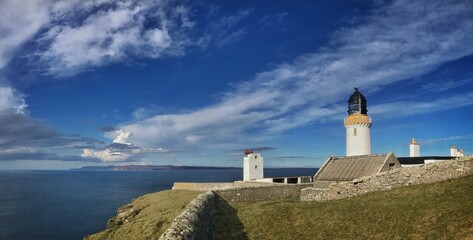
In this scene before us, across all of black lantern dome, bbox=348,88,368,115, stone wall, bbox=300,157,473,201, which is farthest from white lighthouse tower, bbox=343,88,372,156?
stone wall, bbox=300,157,473,201

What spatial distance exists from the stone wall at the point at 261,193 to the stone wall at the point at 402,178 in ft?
26.7

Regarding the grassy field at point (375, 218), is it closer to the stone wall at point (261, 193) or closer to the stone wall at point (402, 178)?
the stone wall at point (402, 178)

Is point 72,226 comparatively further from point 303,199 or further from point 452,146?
point 452,146

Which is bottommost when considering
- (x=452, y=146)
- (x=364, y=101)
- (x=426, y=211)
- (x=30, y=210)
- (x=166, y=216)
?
(x=30, y=210)

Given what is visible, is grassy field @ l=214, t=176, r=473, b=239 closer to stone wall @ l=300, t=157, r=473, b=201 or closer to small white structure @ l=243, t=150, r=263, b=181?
stone wall @ l=300, t=157, r=473, b=201

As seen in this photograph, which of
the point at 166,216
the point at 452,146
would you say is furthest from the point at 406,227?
the point at 452,146

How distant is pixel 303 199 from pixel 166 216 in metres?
11.4

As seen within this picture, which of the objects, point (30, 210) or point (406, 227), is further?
point (30, 210)

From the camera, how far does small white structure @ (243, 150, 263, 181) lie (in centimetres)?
5634

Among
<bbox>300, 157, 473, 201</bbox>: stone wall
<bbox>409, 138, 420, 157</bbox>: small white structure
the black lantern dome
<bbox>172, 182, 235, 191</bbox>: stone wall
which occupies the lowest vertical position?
<bbox>172, 182, 235, 191</bbox>: stone wall

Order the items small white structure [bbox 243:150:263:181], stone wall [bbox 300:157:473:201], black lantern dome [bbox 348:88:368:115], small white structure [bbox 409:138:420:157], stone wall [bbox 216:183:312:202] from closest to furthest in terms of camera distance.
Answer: stone wall [bbox 300:157:473:201] → stone wall [bbox 216:183:312:202] → black lantern dome [bbox 348:88:368:115] → small white structure [bbox 409:138:420:157] → small white structure [bbox 243:150:263:181]

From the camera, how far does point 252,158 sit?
186 feet

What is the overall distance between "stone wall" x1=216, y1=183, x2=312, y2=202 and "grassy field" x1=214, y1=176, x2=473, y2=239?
855 centimetres

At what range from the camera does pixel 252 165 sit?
186ft
